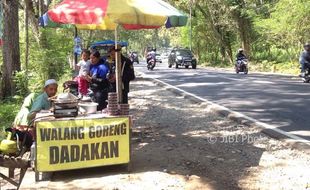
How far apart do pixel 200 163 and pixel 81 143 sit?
187 cm

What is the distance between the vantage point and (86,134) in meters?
6.68

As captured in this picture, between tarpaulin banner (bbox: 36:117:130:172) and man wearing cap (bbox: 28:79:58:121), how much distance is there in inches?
32.6

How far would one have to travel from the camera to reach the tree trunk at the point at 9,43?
14203mm

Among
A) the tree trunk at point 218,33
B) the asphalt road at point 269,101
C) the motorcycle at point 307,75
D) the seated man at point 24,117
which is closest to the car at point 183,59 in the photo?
the tree trunk at point 218,33

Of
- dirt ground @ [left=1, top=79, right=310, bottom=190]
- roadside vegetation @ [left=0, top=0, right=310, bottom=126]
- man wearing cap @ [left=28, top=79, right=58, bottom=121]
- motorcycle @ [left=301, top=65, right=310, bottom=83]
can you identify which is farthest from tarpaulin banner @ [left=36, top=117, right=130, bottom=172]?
motorcycle @ [left=301, top=65, right=310, bottom=83]

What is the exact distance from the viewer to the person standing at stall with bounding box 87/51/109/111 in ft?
30.5

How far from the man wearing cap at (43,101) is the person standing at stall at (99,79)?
67.3 inches

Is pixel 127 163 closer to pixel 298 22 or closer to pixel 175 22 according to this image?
pixel 175 22

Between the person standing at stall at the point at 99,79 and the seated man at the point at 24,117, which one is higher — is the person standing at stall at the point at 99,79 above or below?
above

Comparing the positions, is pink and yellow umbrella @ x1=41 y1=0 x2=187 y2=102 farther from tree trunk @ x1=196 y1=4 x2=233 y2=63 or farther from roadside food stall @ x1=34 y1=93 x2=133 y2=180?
tree trunk @ x1=196 y1=4 x2=233 y2=63

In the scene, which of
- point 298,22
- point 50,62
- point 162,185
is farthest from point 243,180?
point 298,22

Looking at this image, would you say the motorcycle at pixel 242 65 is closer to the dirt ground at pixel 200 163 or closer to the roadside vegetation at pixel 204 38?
the roadside vegetation at pixel 204 38

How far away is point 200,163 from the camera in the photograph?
7.20 metres

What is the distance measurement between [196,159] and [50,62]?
1188 cm
